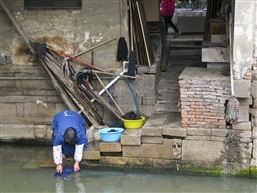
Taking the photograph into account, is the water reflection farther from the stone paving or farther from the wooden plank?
the wooden plank

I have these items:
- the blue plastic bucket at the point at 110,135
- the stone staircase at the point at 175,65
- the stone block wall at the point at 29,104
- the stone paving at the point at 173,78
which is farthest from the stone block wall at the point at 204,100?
the stone block wall at the point at 29,104

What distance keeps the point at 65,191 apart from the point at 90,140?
1.34 meters

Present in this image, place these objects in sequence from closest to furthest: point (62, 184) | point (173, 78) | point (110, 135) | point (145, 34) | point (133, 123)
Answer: point (62, 184), point (110, 135), point (133, 123), point (145, 34), point (173, 78)

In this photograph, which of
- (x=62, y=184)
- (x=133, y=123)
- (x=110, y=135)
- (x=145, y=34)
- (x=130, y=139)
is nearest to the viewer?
(x=62, y=184)

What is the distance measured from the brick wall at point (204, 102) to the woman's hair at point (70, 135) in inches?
76.9

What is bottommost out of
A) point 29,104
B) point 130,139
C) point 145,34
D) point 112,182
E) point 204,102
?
point 112,182

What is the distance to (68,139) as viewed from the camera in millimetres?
7457

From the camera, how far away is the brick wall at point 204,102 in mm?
7582

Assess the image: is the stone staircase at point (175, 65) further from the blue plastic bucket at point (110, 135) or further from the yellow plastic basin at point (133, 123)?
the blue plastic bucket at point (110, 135)

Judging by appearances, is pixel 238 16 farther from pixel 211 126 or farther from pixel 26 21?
pixel 26 21

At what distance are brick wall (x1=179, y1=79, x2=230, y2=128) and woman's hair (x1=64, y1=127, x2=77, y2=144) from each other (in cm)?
195

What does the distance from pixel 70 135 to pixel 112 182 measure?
3.69ft

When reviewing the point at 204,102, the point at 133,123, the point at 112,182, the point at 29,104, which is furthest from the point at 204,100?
the point at 29,104

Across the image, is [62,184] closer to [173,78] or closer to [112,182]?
[112,182]
